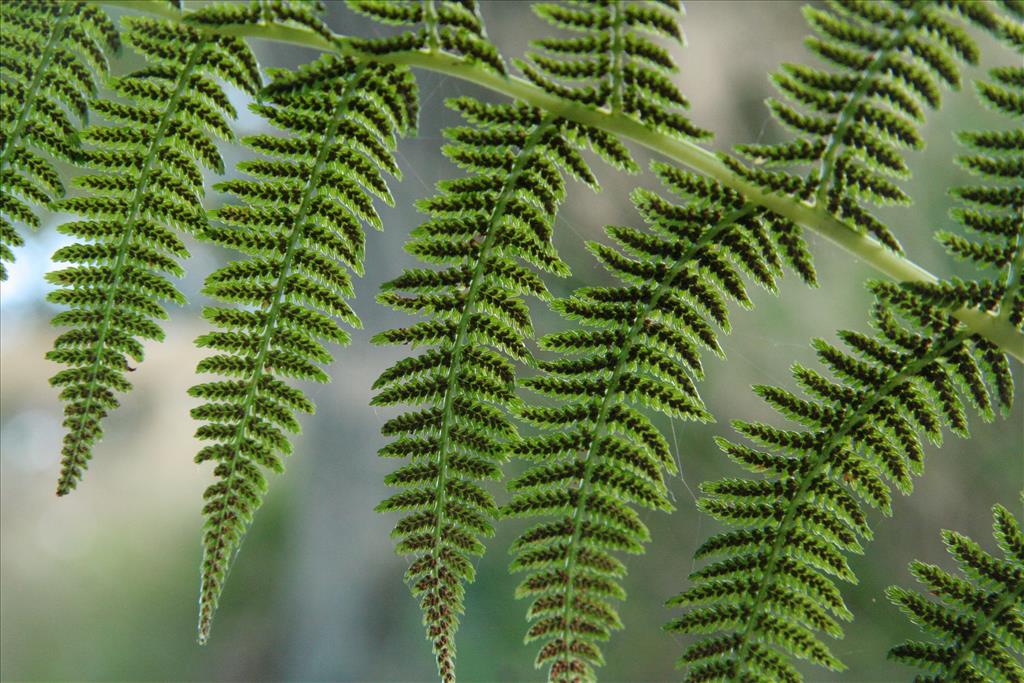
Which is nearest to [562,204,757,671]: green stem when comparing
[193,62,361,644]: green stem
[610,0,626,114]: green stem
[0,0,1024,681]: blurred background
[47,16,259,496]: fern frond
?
[610,0,626,114]: green stem

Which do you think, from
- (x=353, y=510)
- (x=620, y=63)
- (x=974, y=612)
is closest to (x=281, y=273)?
(x=620, y=63)

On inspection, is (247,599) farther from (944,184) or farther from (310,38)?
(944,184)

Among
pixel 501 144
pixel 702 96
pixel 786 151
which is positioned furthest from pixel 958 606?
pixel 702 96

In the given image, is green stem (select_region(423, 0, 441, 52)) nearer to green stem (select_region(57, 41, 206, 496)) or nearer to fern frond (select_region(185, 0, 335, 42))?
fern frond (select_region(185, 0, 335, 42))

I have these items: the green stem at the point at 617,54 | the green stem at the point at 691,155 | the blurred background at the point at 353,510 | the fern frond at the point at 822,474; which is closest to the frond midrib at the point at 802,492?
the fern frond at the point at 822,474

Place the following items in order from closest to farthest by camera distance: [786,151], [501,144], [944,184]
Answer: [786,151] → [501,144] → [944,184]
